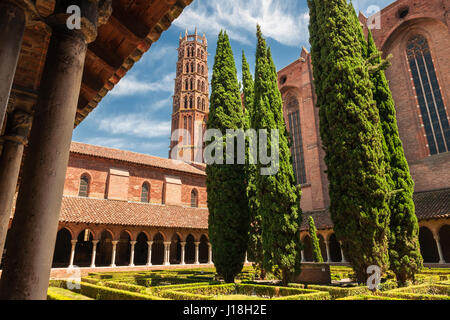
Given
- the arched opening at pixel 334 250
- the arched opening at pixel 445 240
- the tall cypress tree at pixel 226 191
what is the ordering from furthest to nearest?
the arched opening at pixel 334 250
the arched opening at pixel 445 240
the tall cypress tree at pixel 226 191

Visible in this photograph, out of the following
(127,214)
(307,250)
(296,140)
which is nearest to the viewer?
(127,214)

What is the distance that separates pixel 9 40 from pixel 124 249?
22196mm

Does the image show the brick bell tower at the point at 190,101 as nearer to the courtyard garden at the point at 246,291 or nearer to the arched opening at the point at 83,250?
the arched opening at the point at 83,250

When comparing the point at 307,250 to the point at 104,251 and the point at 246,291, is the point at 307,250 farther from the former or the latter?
the point at 104,251

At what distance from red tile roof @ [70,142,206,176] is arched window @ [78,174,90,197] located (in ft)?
5.66

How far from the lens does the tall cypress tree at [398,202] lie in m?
9.62

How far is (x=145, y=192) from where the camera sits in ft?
77.3

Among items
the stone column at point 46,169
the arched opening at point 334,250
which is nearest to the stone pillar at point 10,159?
the stone column at point 46,169

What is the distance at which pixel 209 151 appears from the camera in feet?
45.7

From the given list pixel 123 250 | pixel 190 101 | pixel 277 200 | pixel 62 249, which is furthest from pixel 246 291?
pixel 190 101

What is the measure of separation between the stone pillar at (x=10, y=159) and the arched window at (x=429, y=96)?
22.1 m

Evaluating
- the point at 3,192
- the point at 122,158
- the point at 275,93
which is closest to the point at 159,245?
the point at 122,158

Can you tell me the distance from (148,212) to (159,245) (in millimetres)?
4265
